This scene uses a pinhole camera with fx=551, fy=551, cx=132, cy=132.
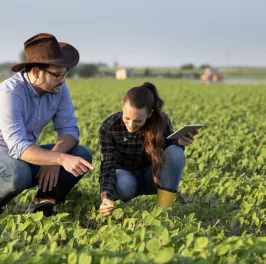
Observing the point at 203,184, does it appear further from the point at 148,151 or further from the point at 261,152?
the point at 261,152

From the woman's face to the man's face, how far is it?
1.67ft

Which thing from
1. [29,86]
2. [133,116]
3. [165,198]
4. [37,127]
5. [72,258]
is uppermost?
[29,86]

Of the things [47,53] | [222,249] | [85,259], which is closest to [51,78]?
[47,53]

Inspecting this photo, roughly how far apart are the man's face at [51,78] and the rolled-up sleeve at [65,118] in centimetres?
36

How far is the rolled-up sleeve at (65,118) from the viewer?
14.3 ft

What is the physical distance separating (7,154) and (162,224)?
1.28 m

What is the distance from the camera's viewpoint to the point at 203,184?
5.14m

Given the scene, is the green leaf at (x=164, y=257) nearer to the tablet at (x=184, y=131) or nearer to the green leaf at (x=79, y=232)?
the green leaf at (x=79, y=232)

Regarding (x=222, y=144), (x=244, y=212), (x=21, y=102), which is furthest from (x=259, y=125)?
(x=21, y=102)

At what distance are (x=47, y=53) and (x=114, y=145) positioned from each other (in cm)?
86

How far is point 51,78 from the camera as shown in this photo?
396cm

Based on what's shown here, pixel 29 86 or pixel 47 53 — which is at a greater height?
pixel 47 53

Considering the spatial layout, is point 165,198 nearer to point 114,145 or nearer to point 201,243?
point 114,145

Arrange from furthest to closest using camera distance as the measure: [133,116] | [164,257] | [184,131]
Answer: [184,131] < [133,116] < [164,257]
